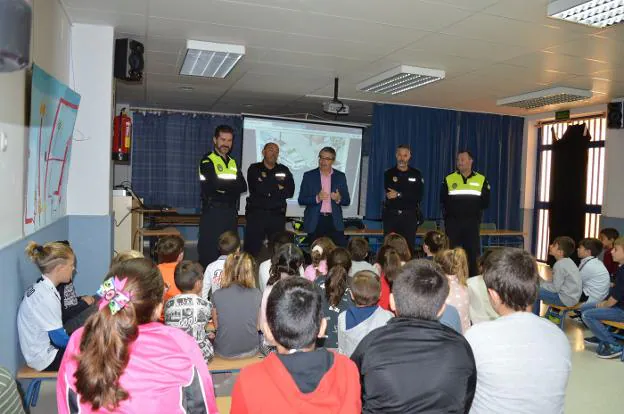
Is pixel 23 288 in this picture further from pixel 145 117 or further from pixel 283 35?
pixel 145 117

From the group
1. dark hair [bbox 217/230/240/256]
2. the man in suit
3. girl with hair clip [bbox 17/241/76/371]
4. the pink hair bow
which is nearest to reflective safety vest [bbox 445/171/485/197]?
the man in suit

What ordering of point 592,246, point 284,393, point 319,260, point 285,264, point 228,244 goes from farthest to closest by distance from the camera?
point 592,246, point 319,260, point 228,244, point 285,264, point 284,393

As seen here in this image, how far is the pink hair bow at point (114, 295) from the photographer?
4.58 feet

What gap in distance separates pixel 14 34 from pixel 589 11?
11.5 feet

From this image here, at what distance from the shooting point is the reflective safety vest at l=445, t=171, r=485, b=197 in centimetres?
590

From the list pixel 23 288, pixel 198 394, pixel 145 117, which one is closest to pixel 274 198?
pixel 23 288

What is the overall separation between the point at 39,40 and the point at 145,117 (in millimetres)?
6200

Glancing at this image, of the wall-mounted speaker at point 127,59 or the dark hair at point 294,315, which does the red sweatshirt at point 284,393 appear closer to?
the dark hair at point 294,315

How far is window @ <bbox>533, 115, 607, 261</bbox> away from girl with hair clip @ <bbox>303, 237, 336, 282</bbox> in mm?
5411

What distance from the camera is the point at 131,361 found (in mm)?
1414

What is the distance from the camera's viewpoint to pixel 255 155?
7445mm

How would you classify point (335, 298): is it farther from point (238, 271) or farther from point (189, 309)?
point (189, 309)

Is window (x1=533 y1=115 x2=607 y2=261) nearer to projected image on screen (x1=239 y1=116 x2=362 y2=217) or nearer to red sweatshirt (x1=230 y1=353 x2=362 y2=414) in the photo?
projected image on screen (x1=239 y1=116 x2=362 y2=217)

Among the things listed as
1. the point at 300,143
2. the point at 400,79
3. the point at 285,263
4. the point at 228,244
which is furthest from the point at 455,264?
the point at 300,143
